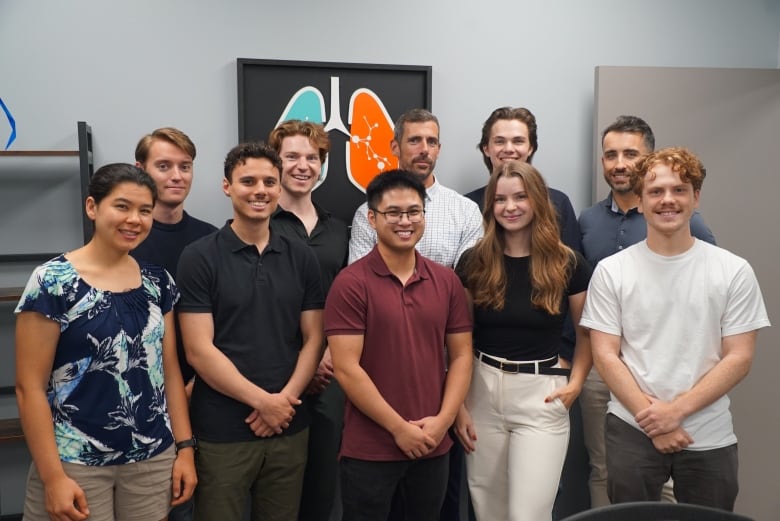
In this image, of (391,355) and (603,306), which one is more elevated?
(603,306)

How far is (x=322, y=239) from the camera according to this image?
2359 mm

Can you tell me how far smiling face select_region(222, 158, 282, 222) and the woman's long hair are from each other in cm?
68

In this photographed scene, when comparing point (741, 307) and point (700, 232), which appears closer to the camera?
point (741, 307)

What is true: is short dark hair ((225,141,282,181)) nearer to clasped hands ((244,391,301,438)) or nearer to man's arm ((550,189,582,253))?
clasped hands ((244,391,301,438))

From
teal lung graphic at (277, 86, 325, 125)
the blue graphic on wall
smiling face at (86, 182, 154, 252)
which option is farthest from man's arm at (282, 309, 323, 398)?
the blue graphic on wall

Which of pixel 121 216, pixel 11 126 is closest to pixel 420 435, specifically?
pixel 121 216

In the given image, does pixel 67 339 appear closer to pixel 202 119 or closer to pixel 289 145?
pixel 289 145

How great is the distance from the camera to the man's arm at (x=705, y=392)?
1.80 m

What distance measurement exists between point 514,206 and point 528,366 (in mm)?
500

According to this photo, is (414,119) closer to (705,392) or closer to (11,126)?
(705,392)

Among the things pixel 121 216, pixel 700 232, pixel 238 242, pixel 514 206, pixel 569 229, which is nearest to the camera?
pixel 121 216

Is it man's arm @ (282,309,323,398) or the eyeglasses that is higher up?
the eyeglasses

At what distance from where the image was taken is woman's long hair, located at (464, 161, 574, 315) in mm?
1985

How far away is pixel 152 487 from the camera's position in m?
1.71
